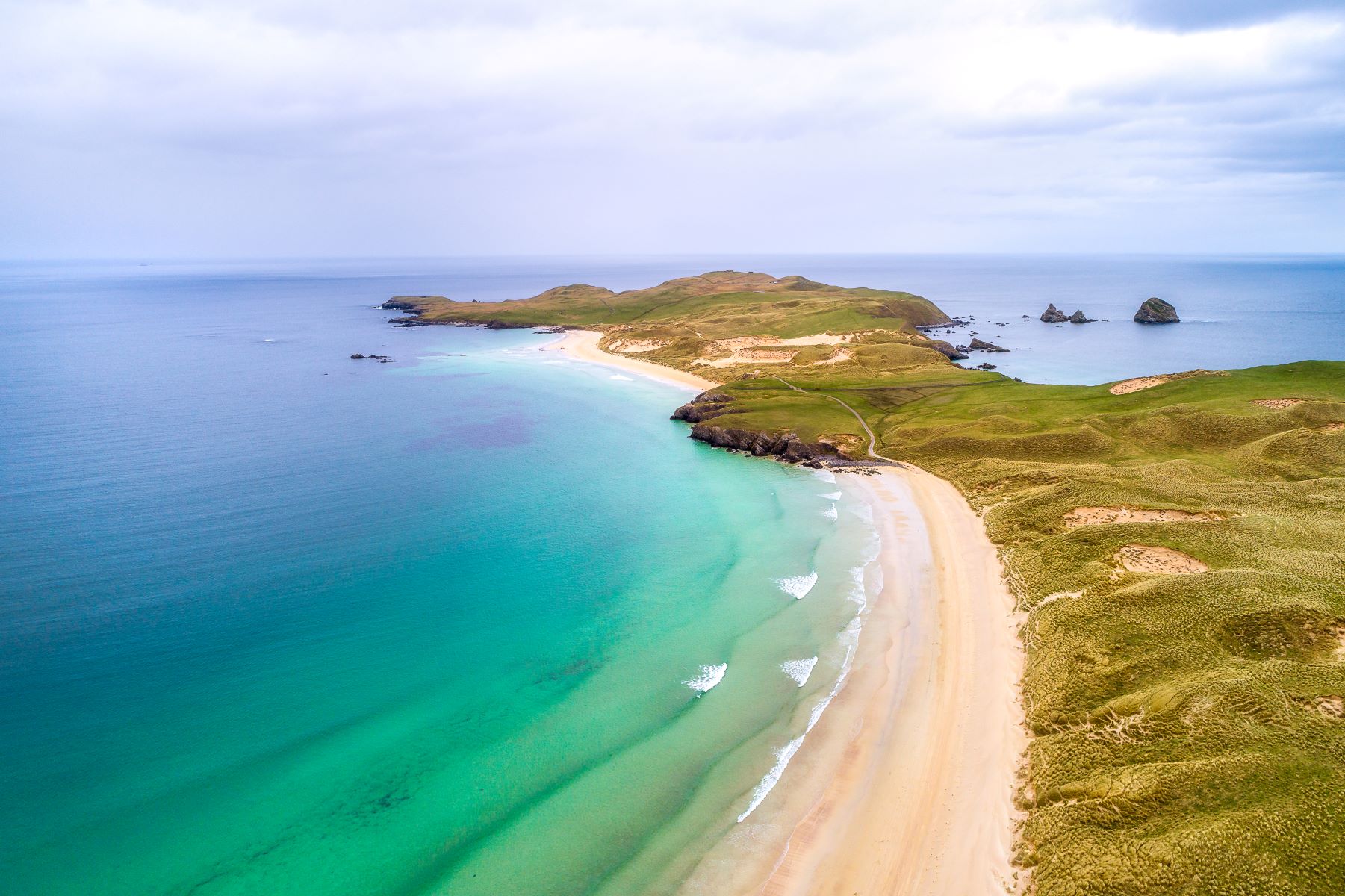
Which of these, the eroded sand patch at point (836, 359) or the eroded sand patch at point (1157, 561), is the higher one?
the eroded sand patch at point (836, 359)

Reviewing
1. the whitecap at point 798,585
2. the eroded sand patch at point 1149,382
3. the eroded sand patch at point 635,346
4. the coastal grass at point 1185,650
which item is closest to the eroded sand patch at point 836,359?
the eroded sand patch at point 635,346

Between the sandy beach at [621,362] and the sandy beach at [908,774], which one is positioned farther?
the sandy beach at [621,362]

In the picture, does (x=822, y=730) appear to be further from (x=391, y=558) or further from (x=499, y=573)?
(x=391, y=558)

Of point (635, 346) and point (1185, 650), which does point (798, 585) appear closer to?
point (1185, 650)

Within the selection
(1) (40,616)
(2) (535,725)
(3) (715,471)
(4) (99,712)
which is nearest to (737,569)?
(2) (535,725)

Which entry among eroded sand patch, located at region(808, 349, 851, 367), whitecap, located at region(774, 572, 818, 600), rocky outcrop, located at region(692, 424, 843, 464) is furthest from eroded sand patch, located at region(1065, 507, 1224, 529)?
eroded sand patch, located at region(808, 349, 851, 367)

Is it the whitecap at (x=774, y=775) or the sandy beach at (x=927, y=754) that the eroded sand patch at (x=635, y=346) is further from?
the whitecap at (x=774, y=775)
